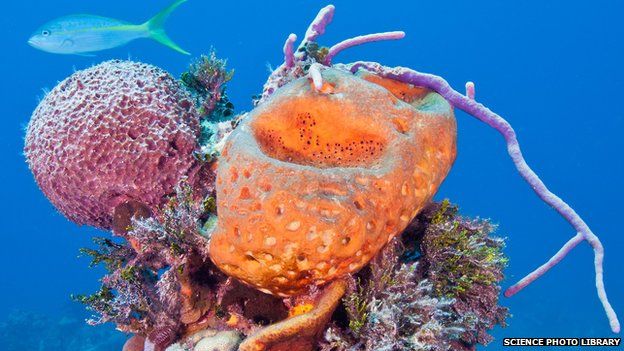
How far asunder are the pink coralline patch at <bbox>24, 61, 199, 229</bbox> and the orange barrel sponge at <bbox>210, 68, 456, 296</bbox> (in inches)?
43.0

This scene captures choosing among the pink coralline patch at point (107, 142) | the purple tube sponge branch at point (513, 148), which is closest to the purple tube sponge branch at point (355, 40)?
the purple tube sponge branch at point (513, 148)

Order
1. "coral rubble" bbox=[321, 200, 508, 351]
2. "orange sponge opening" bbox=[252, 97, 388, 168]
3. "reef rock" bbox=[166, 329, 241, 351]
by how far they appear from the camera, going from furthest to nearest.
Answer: "orange sponge opening" bbox=[252, 97, 388, 168] < "reef rock" bbox=[166, 329, 241, 351] < "coral rubble" bbox=[321, 200, 508, 351]

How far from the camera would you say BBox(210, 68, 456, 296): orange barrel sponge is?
251cm

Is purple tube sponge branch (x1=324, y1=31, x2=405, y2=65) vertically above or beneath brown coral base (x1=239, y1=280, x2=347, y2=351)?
above

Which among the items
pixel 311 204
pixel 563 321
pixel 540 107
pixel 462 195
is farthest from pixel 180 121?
pixel 540 107

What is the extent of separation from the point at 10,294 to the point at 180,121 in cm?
4469

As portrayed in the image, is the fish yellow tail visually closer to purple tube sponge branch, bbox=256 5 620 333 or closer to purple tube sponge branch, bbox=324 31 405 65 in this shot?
purple tube sponge branch, bbox=324 31 405 65

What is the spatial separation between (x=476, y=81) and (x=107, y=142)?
95623mm

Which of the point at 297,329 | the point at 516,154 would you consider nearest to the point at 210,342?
the point at 297,329

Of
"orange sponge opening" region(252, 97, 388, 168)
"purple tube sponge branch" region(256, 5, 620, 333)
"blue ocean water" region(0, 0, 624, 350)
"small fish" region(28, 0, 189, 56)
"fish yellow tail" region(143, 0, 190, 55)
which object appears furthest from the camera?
"blue ocean water" region(0, 0, 624, 350)

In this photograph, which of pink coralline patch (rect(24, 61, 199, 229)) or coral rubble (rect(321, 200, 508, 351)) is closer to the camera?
coral rubble (rect(321, 200, 508, 351))

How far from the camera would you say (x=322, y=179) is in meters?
2.62

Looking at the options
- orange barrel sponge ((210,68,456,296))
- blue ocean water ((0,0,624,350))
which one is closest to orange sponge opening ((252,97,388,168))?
orange barrel sponge ((210,68,456,296))

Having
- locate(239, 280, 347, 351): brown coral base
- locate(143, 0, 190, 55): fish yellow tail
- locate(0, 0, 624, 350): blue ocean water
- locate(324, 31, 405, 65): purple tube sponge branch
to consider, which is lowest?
locate(239, 280, 347, 351): brown coral base
